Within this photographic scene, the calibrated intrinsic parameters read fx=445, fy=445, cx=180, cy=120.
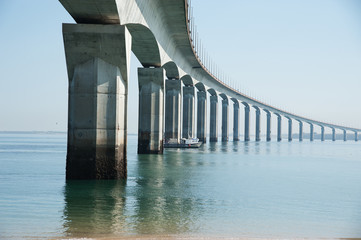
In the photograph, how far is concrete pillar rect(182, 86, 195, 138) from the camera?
68.7 metres

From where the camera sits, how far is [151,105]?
40.3m

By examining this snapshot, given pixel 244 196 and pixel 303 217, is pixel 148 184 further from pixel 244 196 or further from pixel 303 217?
pixel 303 217

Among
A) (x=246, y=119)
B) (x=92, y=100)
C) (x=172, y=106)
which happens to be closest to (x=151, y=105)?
(x=172, y=106)

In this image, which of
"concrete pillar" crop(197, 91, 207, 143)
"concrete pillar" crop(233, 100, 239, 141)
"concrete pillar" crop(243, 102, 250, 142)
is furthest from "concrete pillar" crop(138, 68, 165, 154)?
"concrete pillar" crop(243, 102, 250, 142)

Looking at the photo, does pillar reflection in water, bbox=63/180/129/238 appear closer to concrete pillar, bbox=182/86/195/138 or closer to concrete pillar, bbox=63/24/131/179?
concrete pillar, bbox=63/24/131/179

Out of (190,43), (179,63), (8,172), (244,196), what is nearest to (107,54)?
(244,196)

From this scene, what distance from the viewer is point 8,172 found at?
2722 centimetres

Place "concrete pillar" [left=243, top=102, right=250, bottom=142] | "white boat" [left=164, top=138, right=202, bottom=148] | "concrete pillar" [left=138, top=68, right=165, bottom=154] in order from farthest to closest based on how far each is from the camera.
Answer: "concrete pillar" [left=243, top=102, right=250, bottom=142], "white boat" [left=164, top=138, right=202, bottom=148], "concrete pillar" [left=138, top=68, right=165, bottom=154]

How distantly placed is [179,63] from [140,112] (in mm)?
11638

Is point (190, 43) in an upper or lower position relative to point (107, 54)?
upper

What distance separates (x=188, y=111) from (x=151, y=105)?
29909 mm

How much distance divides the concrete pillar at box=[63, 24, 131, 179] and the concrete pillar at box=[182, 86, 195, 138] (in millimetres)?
48092

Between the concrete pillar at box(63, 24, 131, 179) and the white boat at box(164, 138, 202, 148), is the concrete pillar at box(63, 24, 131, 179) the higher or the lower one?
the higher one

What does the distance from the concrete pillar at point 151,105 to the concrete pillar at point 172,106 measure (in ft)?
45.0
